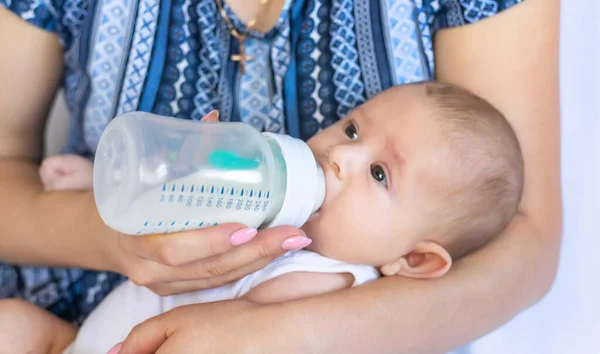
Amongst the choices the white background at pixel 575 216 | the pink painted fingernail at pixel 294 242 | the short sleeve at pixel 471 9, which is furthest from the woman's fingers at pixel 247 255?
the white background at pixel 575 216

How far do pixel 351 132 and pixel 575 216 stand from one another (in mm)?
618

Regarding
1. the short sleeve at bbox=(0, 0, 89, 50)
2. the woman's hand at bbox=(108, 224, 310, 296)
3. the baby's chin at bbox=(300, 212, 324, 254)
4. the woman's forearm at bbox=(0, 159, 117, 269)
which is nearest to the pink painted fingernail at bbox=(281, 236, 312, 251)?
the woman's hand at bbox=(108, 224, 310, 296)

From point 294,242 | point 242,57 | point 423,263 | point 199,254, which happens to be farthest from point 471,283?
point 242,57

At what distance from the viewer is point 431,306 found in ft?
2.52

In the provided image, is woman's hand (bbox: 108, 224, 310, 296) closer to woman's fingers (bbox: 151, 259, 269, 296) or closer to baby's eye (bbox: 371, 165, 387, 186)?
woman's fingers (bbox: 151, 259, 269, 296)

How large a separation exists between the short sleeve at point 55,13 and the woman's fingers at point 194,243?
46 cm

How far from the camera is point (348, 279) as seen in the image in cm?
82

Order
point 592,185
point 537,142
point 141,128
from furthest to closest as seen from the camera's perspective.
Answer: point 592,185, point 537,142, point 141,128

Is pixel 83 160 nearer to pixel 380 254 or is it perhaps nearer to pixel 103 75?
pixel 103 75

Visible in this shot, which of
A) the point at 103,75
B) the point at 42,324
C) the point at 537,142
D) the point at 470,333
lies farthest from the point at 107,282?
the point at 537,142

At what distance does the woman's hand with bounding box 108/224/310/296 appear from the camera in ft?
2.07

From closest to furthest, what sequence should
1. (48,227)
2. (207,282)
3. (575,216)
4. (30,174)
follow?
(207,282) < (48,227) < (30,174) < (575,216)

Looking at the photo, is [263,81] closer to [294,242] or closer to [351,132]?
[351,132]

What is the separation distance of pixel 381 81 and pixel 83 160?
1.64ft
